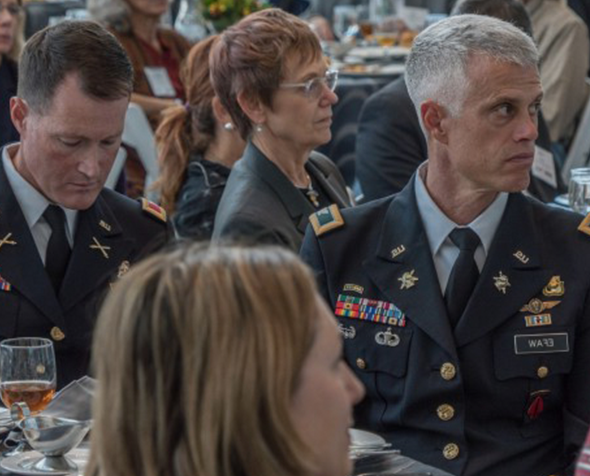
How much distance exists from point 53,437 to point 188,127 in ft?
7.46

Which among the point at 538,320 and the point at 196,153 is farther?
the point at 196,153

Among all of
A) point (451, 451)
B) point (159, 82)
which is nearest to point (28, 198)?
point (451, 451)

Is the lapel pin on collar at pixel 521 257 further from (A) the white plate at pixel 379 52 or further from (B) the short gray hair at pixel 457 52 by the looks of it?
(A) the white plate at pixel 379 52

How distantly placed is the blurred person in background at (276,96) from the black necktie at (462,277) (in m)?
0.78

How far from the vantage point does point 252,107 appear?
370cm

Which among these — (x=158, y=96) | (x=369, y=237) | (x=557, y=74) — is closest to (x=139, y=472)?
(x=369, y=237)

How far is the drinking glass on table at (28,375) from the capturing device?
2453mm

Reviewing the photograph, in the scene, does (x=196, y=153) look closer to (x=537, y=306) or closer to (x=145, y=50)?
(x=537, y=306)

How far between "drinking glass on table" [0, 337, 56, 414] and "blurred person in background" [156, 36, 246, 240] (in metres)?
1.58

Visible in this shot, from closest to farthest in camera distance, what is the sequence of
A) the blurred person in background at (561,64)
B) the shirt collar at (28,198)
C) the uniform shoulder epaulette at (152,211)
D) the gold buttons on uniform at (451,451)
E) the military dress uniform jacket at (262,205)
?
the gold buttons on uniform at (451,451) < the shirt collar at (28,198) < the uniform shoulder epaulette at (152,211) < the military dress uniform jacket at (262,205) < the blurred person in background at (561,64)

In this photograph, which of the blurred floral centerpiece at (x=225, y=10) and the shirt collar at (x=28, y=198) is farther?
the blurred floral centerpiece at (x=225, y=10)

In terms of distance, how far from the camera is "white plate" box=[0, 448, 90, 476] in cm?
222

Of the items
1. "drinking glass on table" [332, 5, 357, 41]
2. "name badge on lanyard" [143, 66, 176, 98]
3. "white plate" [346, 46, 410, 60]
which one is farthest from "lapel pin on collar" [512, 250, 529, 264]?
"drinking glass on table" [332, 5, 357, 41]

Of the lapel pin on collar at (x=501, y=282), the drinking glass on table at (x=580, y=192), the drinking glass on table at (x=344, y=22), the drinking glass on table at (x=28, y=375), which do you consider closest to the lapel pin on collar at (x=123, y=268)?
the drinking glass on table at (x=28, y=375)
